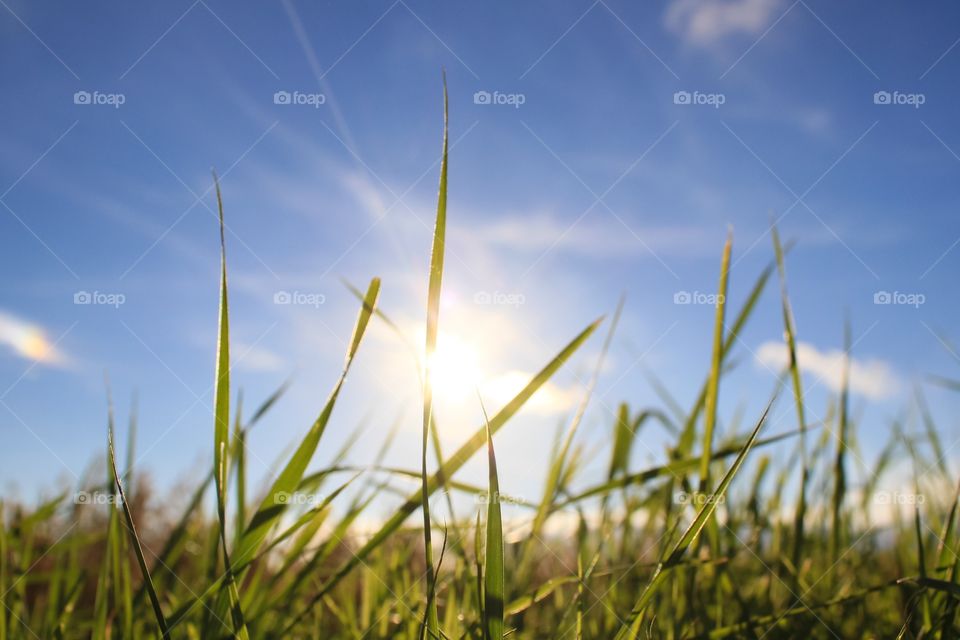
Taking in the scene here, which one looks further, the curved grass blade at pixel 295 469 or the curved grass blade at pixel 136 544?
the curved grass blade at pixel 295 469

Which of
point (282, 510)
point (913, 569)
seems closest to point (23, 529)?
point (282, 510)

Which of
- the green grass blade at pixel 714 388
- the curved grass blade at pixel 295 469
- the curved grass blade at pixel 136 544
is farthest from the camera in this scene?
the green grass blade at pixel 714 388

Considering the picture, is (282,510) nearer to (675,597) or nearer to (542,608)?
(675,597)

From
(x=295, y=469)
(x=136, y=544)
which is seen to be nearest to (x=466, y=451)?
(x=295, y=469)

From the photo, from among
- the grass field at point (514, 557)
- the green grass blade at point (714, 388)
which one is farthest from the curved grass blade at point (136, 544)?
the green grass blade at point (714, 388)

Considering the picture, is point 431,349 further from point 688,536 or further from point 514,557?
point 514,557

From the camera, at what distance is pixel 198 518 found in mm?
2414

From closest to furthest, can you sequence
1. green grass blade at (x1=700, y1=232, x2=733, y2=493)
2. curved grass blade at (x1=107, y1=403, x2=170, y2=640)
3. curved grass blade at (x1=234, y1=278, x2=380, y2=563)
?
curved grass blade at (x1=107, y1=403, x2=170, y2=640) < curved grass blade at (x1=234, y1=278, x2=380, y2=563) < green grass blade at (x1=700, y1=232, x2=733, y2=493)

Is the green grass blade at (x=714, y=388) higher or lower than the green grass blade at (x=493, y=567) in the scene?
higher

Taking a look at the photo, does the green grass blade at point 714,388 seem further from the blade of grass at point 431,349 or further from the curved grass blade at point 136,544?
the curved grass blade at point 136,544

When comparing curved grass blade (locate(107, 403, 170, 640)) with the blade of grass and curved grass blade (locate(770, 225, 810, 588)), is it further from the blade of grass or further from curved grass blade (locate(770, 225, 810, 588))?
curved grass blade (locate(770, 225, 810, 588))

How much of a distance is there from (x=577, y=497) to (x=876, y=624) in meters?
0.80

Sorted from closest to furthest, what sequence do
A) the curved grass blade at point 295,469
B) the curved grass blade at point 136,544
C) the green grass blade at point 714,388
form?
the curved grass blade at point 136,544 < the curved grass blade at point 295,469 < the green grass blade at point 714,388

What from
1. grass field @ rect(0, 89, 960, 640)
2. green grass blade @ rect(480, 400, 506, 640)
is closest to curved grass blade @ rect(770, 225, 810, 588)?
grass field @ rect(0, 89, 960, 640)
